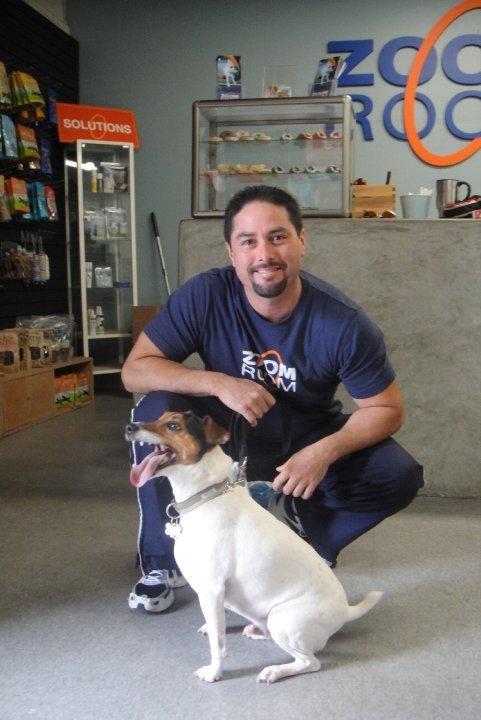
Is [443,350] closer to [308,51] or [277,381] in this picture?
[277,381]

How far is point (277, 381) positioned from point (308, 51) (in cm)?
498

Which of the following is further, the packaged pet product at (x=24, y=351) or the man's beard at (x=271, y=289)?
the packaged pet product at (x=24, y=351)

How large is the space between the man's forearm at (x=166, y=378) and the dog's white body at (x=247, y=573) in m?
0.34

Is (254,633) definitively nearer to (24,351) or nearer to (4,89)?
(24,351)

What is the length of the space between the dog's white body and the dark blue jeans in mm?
351

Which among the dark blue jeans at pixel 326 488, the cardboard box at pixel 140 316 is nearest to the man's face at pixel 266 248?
the dark blue jeans at pixel 326 488

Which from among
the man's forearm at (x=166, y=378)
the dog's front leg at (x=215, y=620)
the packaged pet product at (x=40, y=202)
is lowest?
the dog's front leg at (x=215, y=620)

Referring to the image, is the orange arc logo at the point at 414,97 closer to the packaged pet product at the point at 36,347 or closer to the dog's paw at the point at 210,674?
the packaged pet product at the point at 36,347

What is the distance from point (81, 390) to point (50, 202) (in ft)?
5.02

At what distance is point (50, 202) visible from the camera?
18.9 feet

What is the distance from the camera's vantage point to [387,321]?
3125mm

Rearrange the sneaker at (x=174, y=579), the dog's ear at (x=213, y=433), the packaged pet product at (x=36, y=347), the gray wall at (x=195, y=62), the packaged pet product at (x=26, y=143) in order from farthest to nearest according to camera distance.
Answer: the gray wall at (x=195, y=62) < the packaged pet product at (x=26, y=143) < the packaged pet product at (x=36, y=347) < the sneaker at (x=174, y=579) < the dog's ear at (x=213, y=433)

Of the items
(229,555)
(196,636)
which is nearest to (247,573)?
(229,555)

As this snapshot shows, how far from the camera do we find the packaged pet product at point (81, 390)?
540 cm
